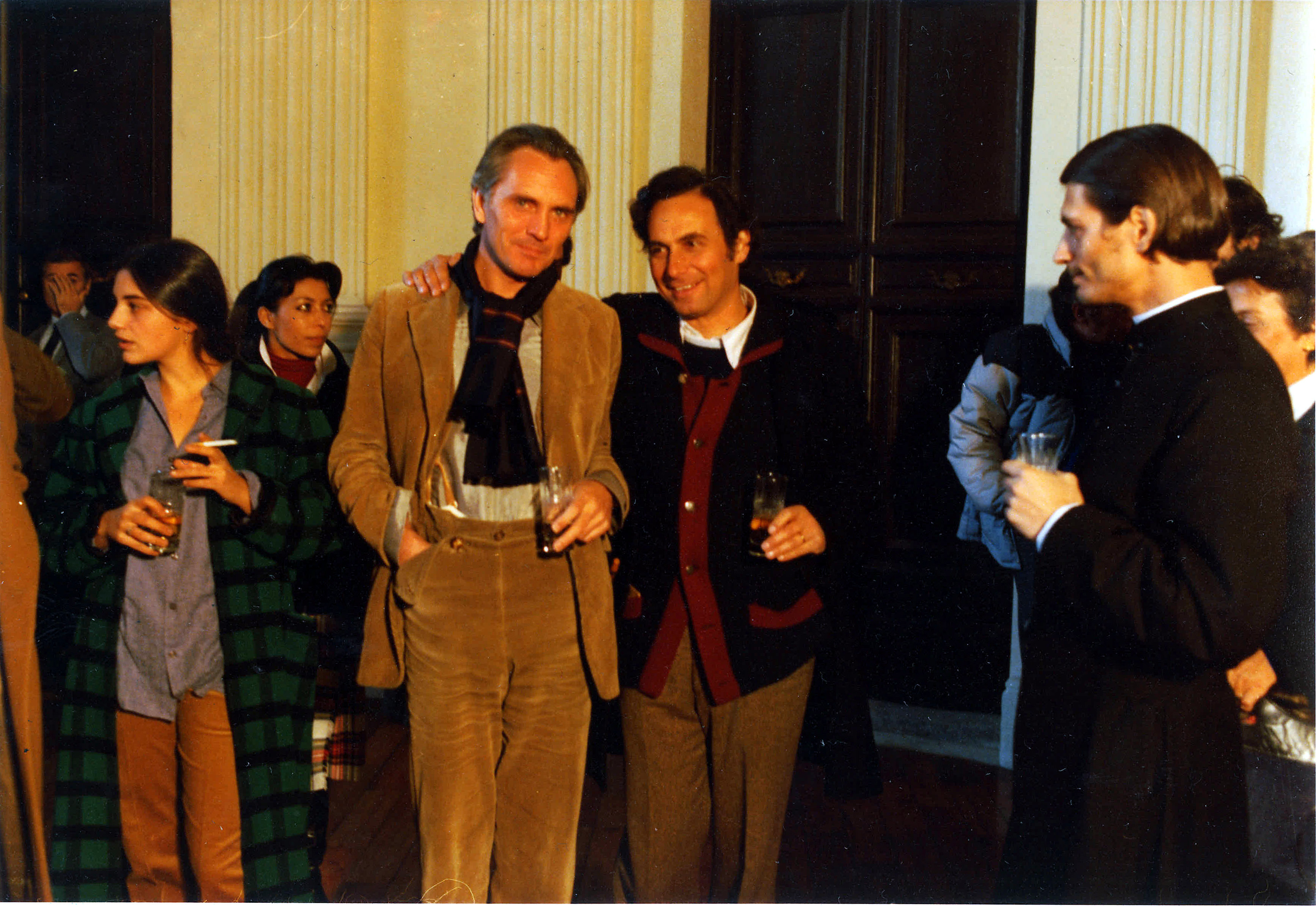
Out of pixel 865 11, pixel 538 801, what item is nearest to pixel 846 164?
pixel 865 11

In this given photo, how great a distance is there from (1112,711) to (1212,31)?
2483mm

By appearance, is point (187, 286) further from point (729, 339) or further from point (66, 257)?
point (66, 257)

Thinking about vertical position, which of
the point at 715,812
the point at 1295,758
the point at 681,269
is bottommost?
the point at 715,812

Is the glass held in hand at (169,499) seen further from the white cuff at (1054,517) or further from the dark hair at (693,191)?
the white cuff at (1054,517)

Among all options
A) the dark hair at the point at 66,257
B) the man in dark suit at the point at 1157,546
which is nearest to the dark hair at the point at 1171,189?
the man in dark suit at the point at 1157,546

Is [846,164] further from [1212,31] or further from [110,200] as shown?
[110,200]

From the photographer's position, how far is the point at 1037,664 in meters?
1.88

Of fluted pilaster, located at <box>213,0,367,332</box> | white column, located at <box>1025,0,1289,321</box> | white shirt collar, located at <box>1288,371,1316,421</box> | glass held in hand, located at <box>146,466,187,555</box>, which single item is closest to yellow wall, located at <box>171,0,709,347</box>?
fluted pilaster, located at <box>213,0,367,332</box>

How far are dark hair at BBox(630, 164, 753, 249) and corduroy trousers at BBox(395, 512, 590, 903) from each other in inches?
30.1

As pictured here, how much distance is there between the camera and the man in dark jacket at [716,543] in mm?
2270

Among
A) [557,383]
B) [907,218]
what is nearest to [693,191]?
[557,383]

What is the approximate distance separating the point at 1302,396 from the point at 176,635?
8.04 ft

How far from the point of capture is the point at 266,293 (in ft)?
10.3

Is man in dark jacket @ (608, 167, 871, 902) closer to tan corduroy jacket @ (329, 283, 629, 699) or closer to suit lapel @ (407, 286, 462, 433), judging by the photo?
tan corduroy jacket @ (329, 283, 629, 699)
